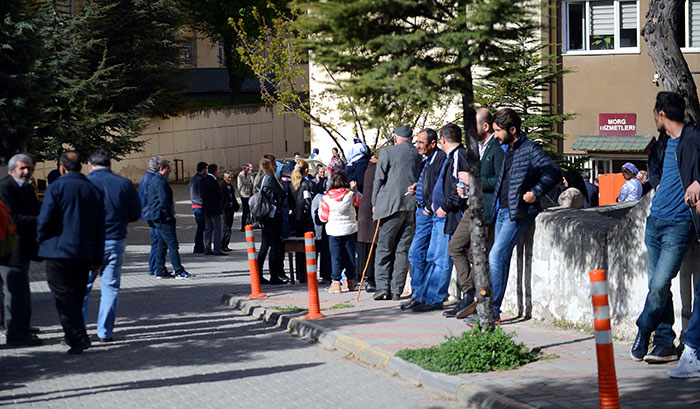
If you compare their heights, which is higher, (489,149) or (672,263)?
(489,149)

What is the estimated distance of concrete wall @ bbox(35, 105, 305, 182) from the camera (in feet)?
169

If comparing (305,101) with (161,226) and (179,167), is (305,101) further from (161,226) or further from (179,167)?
(179,167)

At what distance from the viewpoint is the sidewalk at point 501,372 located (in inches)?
280

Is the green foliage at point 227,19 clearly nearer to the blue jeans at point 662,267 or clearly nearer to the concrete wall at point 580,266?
the concrete wall at point 580,266

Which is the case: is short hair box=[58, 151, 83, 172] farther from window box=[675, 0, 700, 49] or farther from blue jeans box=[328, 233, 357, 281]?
window box=[675, 0, 700, 49]

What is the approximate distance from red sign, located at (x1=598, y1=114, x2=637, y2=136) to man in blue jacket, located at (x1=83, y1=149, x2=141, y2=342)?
2373 centimetres

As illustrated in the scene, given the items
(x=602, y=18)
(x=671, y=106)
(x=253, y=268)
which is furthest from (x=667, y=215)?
(x=602, y=18)

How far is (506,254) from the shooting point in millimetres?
10047

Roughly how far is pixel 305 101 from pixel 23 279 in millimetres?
19834

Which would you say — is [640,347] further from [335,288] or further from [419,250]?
[335,288]

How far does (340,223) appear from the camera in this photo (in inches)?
550

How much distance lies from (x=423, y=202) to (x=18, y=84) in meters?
8.51

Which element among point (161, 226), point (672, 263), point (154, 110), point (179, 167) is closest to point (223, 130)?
point (179, 167)

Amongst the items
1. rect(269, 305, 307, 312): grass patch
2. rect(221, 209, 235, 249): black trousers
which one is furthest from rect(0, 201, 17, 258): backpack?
rect(221, 209, 235, 249): black trousers
